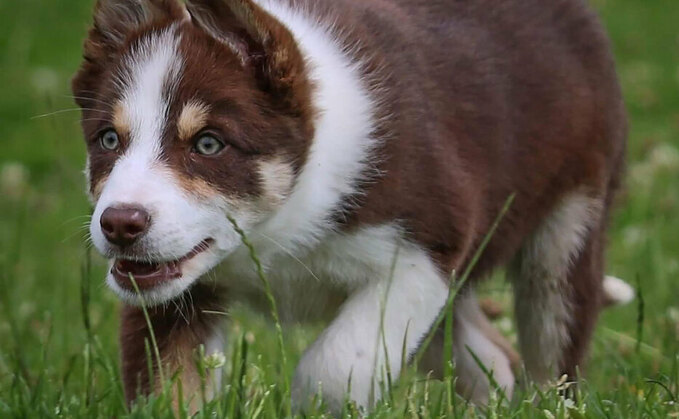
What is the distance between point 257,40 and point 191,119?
0.30m

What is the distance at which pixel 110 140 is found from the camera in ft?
13.2

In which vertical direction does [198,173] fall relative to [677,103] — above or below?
above

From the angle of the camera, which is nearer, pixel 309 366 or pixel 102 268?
pixel 309 366

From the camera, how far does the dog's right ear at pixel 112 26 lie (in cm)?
423

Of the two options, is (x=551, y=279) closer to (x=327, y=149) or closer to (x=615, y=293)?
(x=615, y=293)

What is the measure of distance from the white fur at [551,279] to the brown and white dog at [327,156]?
0.02 meters

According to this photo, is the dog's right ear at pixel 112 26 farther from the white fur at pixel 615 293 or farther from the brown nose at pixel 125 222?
the white fur at pixel 615 293

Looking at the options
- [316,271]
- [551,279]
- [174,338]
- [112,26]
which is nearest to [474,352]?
[551,279]

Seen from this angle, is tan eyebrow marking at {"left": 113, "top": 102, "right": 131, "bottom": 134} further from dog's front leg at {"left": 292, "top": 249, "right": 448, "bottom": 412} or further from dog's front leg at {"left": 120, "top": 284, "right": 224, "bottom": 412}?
dog's front leg at {"left": 292, "top": 249, "right": 448, "bottom": 412}

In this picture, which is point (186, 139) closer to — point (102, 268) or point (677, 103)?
point (102, 268)

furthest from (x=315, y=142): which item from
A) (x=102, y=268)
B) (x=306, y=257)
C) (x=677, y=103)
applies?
(x=677, y=103)

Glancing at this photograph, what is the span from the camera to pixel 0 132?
1120cm

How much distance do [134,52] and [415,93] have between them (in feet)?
2.84

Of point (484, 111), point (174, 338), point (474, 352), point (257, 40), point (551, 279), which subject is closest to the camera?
point (257, 40)
